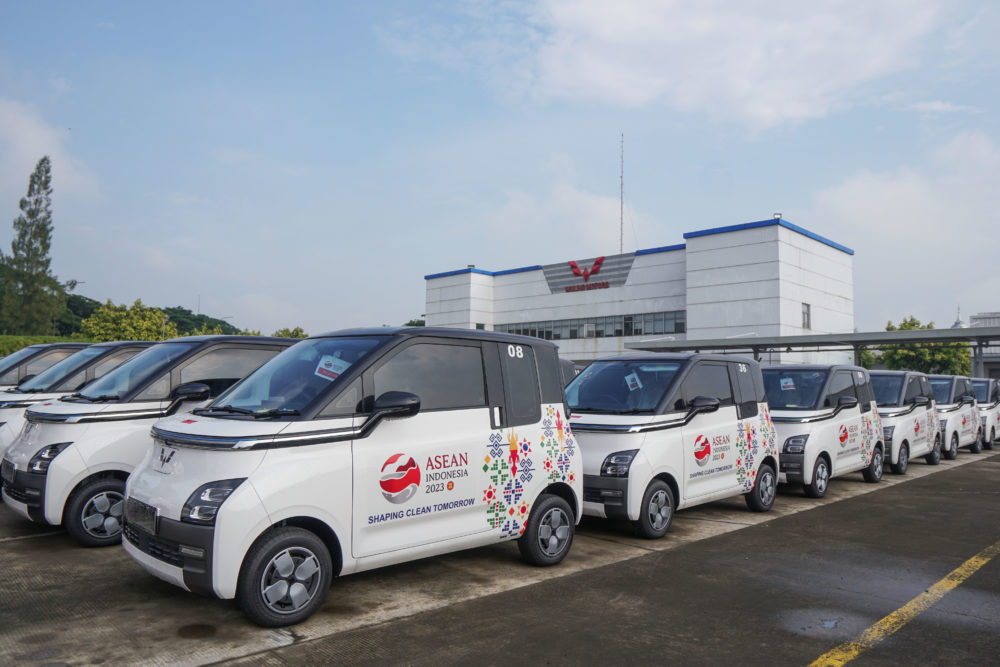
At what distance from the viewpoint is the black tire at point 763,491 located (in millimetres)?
8836

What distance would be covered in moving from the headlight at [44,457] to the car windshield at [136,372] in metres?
0.64

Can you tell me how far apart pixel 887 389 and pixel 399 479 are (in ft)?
38.7

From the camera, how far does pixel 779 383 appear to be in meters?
10.9

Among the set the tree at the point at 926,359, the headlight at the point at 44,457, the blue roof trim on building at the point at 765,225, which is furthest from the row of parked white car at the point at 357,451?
the tree at the point at 926,359

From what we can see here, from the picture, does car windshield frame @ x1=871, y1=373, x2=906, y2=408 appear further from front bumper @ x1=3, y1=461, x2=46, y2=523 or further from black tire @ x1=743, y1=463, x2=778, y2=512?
front bumper @ x1=3, y1=461, x2=46, y2=523

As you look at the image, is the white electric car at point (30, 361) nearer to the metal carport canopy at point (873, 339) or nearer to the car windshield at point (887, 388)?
the car windshield at point (887, 388)

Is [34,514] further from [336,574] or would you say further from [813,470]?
[813,470]

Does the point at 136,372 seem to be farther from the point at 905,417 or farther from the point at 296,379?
the point at 905,417

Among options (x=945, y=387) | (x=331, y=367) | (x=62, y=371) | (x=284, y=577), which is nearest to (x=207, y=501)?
(x=284, y=577)

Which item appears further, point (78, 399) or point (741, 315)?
point (741, 315)

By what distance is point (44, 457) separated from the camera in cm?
623

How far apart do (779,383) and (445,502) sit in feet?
24.2

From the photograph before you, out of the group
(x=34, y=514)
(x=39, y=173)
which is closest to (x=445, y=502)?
(x=34, y=514)

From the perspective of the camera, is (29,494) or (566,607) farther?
(29,494)
